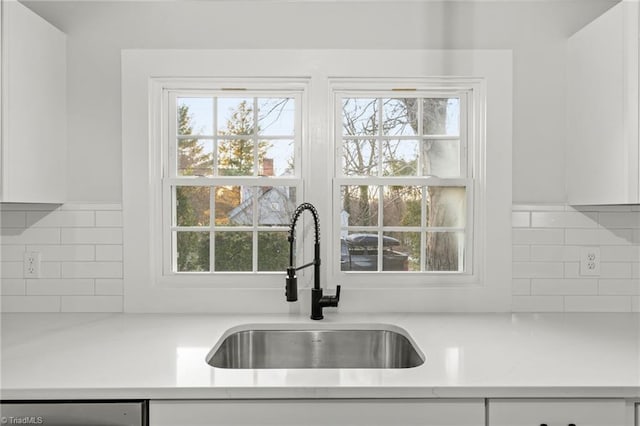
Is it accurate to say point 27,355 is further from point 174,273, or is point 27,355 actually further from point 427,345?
point 427,345

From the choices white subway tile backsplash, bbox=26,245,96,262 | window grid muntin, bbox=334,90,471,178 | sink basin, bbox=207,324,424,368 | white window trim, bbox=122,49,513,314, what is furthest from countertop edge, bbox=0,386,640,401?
window grid muntin, bbox=334,90,471,178

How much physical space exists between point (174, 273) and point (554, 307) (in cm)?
178

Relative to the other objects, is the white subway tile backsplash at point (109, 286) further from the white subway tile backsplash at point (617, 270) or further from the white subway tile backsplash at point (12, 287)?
the white subway tile backsplash at point (617, 270)

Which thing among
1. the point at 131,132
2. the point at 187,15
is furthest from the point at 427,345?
the point at 187,15

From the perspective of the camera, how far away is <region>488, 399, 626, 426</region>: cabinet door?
1248 mm

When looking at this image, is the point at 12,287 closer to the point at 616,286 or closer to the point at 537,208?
the point at 537,208

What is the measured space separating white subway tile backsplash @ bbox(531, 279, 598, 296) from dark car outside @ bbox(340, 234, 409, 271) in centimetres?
60

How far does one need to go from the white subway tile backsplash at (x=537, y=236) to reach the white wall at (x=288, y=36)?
363 millimetres

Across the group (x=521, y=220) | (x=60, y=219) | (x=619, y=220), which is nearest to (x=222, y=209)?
(x=60, y=219)

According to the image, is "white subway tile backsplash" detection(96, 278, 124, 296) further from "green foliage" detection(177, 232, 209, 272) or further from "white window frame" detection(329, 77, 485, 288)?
"white window frame" detection(329, 77, 485, 288)

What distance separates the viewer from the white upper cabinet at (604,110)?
1641mm

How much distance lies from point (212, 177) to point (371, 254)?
85 cm

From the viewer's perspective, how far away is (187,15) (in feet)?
6.57

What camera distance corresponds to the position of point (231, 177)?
2092 mm
